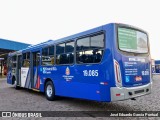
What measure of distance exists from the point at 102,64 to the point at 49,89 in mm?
4211

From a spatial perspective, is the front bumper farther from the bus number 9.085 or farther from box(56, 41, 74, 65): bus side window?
box(56, 41, 74, 65): bus side window

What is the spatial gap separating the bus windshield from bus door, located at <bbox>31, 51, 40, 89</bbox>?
5.76 metres

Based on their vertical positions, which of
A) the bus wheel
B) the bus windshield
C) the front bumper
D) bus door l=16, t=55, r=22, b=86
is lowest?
the bus wheel

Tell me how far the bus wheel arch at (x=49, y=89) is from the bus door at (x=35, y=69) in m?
1.03

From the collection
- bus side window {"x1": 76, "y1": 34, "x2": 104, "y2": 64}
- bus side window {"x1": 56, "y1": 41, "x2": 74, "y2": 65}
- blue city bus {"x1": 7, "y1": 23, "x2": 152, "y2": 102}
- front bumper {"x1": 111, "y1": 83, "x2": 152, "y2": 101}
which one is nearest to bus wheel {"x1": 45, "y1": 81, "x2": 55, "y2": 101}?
blue city bus {"x1": 7, "y1": 23, "x2": 152, "y2": 102}

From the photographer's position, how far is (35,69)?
11.2m

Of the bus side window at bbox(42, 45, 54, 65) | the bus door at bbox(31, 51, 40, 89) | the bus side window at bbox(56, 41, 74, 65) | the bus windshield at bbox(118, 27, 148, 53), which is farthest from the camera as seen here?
the bus door at bbox(31, 51, 40, 89)

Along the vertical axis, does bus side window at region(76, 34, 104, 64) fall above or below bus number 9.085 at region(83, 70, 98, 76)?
above

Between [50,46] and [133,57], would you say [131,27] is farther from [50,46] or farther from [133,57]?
[50,46]

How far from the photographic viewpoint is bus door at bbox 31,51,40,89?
36.0 feet

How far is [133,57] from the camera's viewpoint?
6863 millimetres

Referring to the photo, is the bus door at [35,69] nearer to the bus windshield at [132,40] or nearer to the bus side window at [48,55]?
the bus side window at [48,55]

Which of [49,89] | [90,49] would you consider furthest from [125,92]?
[49,89]

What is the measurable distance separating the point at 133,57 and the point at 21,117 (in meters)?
4.33
